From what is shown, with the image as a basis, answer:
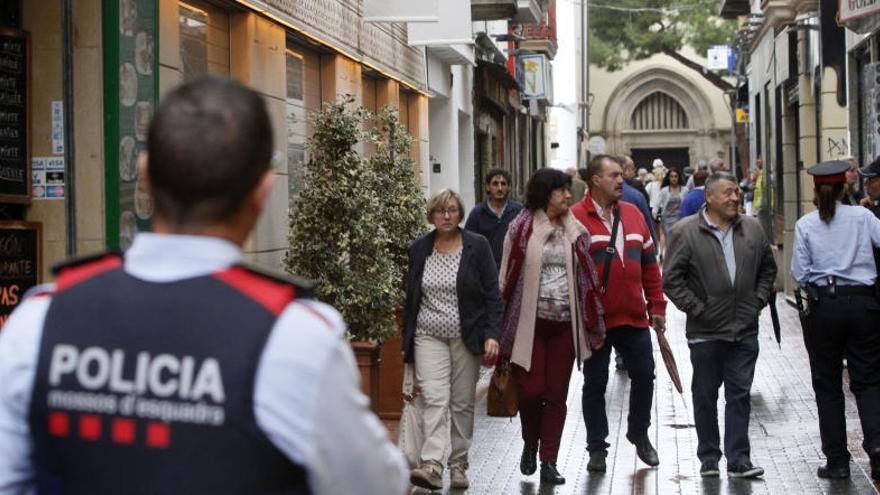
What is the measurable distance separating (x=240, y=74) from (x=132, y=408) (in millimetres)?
9895

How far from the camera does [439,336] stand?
8.91 meters

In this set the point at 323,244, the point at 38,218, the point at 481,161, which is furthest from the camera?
the point at 481,161

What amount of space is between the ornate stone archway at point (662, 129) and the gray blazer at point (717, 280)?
178 ft

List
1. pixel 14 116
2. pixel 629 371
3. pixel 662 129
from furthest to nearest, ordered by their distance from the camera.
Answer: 1. pixel 662 129
2. pixel 629 371
3. pixel 14 116

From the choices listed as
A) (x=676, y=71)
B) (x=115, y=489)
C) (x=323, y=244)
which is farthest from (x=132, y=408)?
(x=676, y=71)

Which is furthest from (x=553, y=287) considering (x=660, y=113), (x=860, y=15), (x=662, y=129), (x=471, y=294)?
(x=660, y=113)

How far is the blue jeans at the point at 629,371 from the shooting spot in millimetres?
9656

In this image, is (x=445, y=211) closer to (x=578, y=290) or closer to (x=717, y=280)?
(x=578, y=290)

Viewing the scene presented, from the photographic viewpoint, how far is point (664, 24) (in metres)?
54.1

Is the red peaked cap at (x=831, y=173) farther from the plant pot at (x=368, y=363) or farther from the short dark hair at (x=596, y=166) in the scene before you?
the plant pot at (x=368, y=363)

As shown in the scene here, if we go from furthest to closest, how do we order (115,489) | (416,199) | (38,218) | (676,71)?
(676,71) < (416,199) < (38,218) < (115,489)

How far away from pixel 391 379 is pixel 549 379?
9.37 ft

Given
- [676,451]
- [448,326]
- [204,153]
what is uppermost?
[204,153]

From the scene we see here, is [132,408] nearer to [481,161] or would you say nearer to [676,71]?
[481,161]
